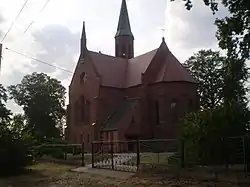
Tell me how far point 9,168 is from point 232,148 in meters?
12.1

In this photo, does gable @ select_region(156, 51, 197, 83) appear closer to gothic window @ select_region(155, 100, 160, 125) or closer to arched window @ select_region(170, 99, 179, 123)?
arched window @ select_region(170, 99, 179, 123)

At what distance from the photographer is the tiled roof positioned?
175 ft

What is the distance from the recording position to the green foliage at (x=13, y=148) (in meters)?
21.9

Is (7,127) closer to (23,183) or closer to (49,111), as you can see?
(23,183)

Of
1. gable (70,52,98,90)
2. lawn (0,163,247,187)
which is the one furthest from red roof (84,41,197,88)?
lawn (0,163,247,187)

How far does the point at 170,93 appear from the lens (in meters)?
53.0

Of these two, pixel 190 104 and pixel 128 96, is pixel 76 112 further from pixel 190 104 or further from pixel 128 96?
pixel 190 104

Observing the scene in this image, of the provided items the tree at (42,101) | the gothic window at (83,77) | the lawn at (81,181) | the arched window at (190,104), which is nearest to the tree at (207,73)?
the arched window at (190,104)

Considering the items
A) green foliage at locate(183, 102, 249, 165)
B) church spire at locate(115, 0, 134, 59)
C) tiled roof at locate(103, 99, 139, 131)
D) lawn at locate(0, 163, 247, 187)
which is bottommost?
lawn at locate(0, 163, 247, 187)

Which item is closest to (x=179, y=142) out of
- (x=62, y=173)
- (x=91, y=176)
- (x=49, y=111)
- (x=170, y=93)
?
(x=91, y=176)

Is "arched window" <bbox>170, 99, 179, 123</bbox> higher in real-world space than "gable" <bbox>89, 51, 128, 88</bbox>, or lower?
lower

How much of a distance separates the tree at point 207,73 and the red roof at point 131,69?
830 centimetres

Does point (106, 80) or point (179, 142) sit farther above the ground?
point (106, 80)

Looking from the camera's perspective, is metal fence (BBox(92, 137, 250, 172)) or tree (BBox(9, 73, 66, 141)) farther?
tree (BBox(9, 73, 66, 141))
